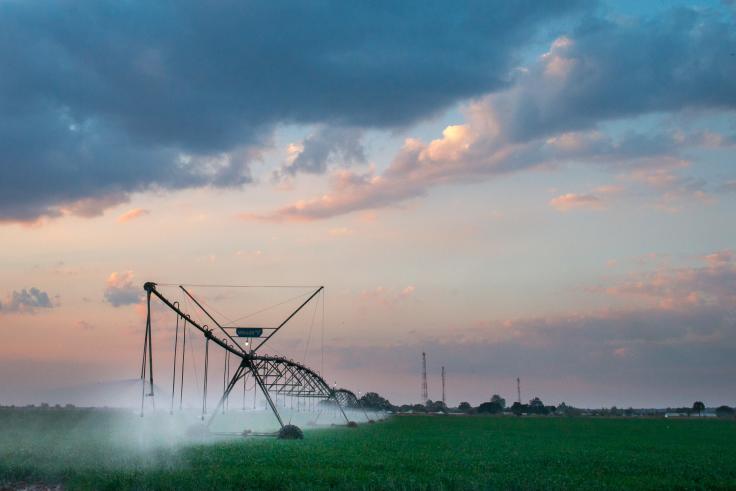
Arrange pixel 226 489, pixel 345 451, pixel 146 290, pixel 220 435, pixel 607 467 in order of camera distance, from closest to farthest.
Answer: pixel 226 489 → pixel 607 467 → pixel 345 451 → pixel 146 290 → pixel 220 435

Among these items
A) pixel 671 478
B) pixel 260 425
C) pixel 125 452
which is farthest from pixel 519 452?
pixel 260 425

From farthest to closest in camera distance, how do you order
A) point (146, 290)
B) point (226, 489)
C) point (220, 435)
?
point (220, 435), point (146, 290), point (226, 489)

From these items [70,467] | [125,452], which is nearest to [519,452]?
[125,452]

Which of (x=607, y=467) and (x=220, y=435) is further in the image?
(x=220, y=435)

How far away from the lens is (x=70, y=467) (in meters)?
29.8

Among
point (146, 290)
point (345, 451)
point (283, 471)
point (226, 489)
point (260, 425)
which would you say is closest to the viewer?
point (226, 489)

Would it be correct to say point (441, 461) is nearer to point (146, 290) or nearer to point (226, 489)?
point (226, 489)

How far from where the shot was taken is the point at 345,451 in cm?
4122

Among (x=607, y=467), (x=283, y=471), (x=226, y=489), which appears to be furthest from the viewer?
(x=607, y=467)

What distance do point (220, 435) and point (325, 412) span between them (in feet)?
170

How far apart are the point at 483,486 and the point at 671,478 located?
10.3 meters

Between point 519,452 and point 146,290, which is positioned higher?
point 146,290

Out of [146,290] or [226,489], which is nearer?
[226,489]

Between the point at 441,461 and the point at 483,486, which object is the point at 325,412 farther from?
the point at 483,486
